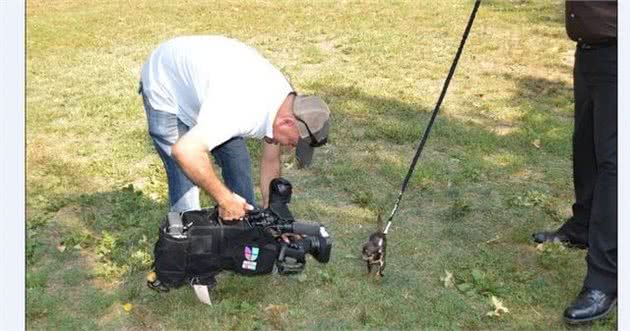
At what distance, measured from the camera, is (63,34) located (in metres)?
11.7

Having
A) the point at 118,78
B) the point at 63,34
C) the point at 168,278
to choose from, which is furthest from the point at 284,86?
the point at 63,34

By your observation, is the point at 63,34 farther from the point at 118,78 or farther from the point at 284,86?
the point at 284,86

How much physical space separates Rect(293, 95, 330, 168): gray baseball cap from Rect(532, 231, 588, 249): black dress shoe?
205cm

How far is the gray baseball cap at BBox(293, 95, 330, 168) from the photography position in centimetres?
380

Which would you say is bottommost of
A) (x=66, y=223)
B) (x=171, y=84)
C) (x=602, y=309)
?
(x=66, y=223)

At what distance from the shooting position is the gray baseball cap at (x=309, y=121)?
3.80 meters

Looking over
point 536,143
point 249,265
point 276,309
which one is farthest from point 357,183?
point 249,265

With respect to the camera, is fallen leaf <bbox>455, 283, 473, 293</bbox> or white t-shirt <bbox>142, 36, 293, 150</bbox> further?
fallen leaf <bbox>455, 283, 473, 293</bbox>

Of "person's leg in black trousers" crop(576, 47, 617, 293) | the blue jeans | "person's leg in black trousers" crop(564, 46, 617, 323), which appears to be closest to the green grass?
"person's leg in black trousers" crop(564, 46, 617, 323)

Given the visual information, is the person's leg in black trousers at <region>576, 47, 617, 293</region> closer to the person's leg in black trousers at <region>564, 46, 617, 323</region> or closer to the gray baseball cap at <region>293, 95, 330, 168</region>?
the person's leg in black trousers at <region>564, 46, 617, 323</region>

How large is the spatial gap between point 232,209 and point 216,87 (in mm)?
676

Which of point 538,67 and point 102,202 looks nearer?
point 102,202

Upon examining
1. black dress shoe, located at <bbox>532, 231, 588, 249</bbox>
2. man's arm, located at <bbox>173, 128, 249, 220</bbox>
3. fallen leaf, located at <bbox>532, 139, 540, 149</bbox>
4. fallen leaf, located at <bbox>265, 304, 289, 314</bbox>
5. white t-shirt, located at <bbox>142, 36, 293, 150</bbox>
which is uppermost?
white t-shirt, located at <bbox>142, 36, 293, 150</bbox>

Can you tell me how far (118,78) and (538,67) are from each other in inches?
214
